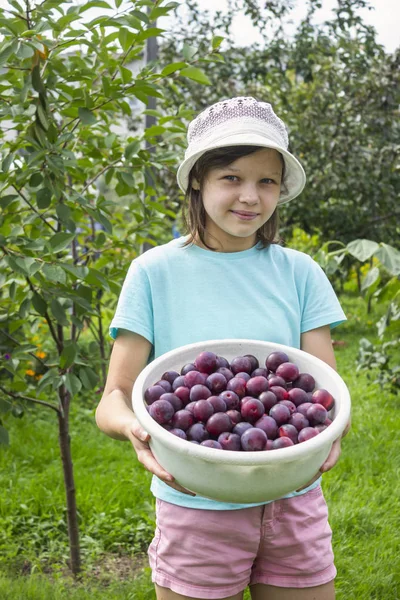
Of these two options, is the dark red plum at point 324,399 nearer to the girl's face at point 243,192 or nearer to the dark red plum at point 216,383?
the dark red plum at point 216,383

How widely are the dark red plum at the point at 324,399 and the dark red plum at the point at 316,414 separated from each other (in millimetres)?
41

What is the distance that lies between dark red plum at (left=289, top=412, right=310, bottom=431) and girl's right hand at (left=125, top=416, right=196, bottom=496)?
24 cm

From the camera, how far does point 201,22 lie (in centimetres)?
688

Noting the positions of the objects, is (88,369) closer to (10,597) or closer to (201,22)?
(10,597)

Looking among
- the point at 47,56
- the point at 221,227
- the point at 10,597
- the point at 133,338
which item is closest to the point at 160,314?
the point at 133,338

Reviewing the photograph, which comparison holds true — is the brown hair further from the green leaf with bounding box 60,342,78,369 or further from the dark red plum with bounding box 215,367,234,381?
the green leaf with bounding box 60,342,78,369

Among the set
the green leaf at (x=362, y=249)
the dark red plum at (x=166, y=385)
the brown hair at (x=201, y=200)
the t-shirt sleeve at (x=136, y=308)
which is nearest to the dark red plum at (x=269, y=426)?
the dark red plum at (x=166, y=385)

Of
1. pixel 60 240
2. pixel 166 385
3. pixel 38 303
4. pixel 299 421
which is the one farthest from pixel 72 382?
pixel 299 421

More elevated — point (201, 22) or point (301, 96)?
point (201, 22)

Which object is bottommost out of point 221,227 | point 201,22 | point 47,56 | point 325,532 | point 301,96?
point 325,532

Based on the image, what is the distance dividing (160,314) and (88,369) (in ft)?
2.24

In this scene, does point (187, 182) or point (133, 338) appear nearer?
point (133, 338)

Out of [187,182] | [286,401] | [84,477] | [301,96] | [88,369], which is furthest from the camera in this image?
[301,96]

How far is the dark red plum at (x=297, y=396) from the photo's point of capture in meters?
1.30
